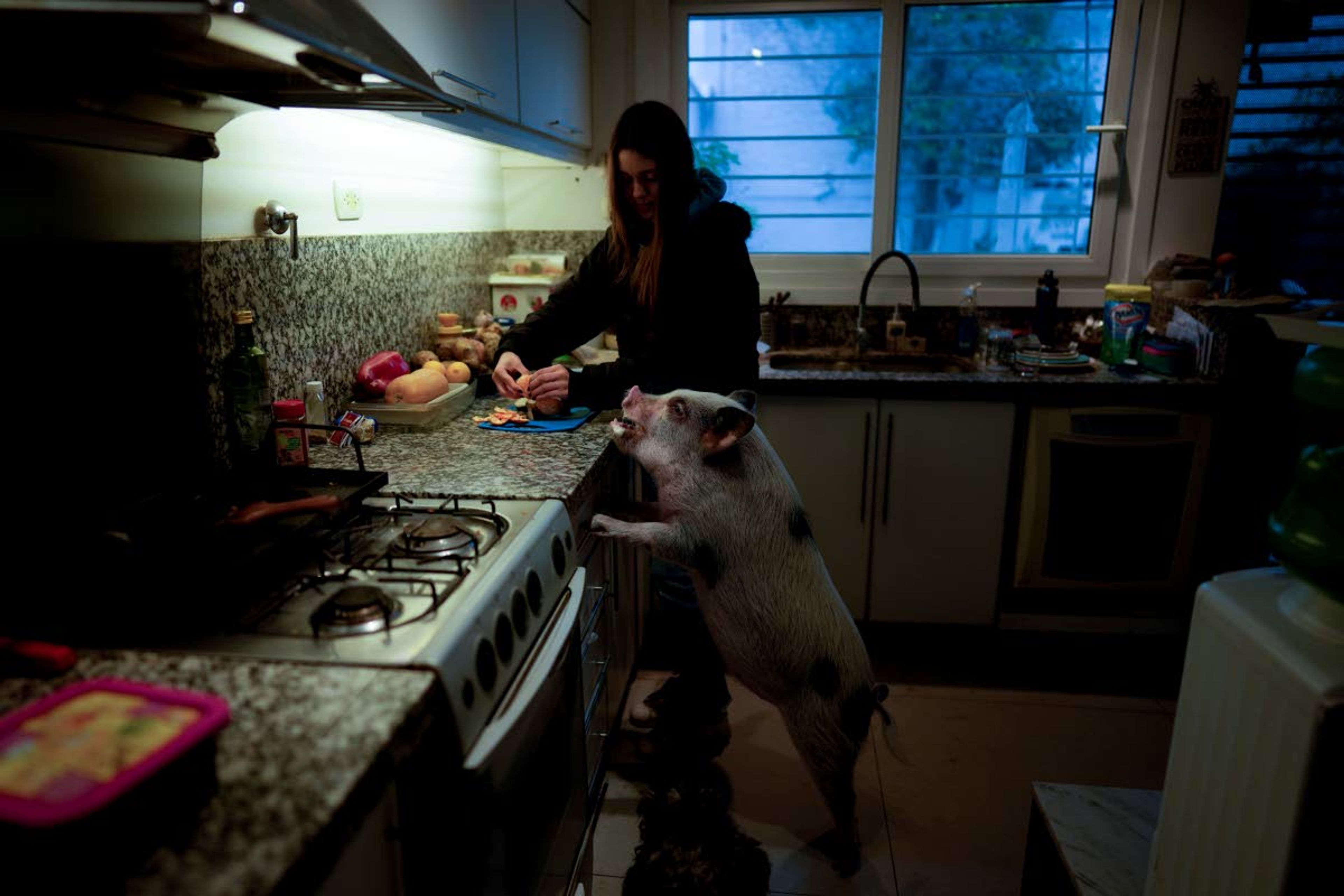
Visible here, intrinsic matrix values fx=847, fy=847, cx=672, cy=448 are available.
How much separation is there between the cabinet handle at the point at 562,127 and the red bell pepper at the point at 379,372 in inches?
35.1

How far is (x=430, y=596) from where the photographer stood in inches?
46.2

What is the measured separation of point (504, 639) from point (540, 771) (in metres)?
0.29

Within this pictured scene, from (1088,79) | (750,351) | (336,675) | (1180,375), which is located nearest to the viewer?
(336,675)

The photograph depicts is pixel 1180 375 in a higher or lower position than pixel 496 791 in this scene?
higher

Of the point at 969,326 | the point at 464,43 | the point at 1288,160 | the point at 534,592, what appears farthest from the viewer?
the point at 969,326

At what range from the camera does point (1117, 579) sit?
2840mm

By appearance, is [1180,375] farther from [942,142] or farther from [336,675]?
[336,675]

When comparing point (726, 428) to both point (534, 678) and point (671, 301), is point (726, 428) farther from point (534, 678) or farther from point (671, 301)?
point (534, 678)

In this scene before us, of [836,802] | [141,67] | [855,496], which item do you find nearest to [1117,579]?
[855,496]

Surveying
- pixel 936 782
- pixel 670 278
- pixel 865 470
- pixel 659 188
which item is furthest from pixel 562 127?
pixel 936 782

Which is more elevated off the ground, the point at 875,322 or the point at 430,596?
the point at 875,322

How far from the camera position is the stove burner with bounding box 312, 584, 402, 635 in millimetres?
1081

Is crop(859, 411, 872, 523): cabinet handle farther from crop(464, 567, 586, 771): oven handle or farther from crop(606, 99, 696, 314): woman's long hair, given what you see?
crop(464, 567, 586, 771): oven handle

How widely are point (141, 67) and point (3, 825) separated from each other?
0.96 meters
